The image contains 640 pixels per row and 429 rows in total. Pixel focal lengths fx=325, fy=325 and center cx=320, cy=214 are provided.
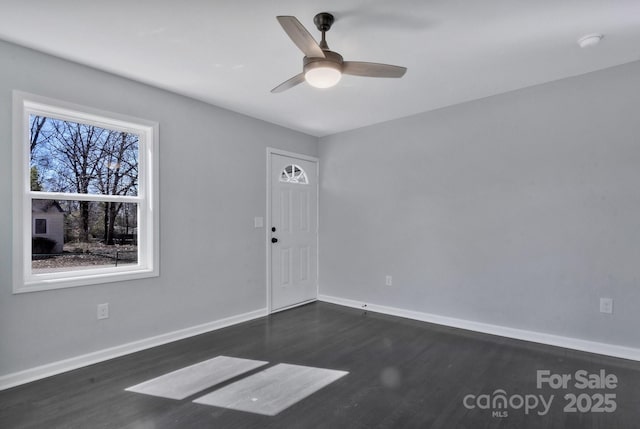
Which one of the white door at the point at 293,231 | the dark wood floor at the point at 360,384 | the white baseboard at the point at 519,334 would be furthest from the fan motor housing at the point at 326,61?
the white baseboard at the point at 519,334

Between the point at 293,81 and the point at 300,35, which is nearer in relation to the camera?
the point at 300,35

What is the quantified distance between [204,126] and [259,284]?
78.0 inches

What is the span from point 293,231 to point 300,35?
10.0 feet

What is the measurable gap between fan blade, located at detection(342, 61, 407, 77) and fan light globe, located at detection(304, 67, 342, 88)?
9 centimetres

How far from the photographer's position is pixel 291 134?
4539 millimetres

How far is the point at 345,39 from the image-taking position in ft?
7.61

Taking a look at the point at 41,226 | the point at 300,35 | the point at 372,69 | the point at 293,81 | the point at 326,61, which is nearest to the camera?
the point at 300,35

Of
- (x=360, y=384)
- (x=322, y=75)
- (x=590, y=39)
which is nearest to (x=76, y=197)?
(x=322, y=75)

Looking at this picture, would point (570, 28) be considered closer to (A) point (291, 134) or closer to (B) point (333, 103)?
(B) point (333, 103)

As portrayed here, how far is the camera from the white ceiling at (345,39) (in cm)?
198

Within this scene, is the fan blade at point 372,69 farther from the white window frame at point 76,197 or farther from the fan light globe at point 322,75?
the white window frame at point 76,197

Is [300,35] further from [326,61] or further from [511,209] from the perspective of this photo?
[511,209]

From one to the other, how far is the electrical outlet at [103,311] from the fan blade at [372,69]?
2713 millimetres

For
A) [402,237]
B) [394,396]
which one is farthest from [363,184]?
[394,396]
